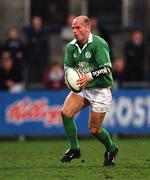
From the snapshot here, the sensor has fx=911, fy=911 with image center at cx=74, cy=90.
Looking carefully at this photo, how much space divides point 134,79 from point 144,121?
2539 millimetres

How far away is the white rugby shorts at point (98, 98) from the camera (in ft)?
45.0

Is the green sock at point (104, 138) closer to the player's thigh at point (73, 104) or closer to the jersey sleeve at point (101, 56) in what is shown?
the player's thigh at point (73, 104)

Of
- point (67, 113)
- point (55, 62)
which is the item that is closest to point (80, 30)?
point (67, 113)

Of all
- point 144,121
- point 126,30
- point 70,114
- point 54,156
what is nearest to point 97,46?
point 70,114

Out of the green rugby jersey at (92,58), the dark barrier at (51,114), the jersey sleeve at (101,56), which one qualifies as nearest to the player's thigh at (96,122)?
the green rugby jersey at (92,58)

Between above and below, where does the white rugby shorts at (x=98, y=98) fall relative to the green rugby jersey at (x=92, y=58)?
below

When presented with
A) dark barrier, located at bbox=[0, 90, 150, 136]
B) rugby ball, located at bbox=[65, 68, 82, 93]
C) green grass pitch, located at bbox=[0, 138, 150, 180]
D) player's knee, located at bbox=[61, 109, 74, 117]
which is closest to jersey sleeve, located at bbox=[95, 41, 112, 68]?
rugby ball, located at bbox=[65, 68, 82, 93]

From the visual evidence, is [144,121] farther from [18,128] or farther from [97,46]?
[97,46]

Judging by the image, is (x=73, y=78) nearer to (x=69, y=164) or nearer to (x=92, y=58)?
(x=92, y=58)

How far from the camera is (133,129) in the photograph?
874 inches

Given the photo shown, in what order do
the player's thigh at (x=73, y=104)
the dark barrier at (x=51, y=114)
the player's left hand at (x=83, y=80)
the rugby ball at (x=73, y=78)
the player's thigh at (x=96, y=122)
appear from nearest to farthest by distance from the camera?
the player's left hand at (x=83, y=80)
the rugby ball at (x=73, y=78)
the player's thigh at (x=96, y=122)
the player's thigh at (x=73, y=104)
the dark barrier at (x=51, y=114)

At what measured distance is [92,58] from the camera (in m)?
13.6

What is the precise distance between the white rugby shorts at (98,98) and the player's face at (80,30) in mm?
802

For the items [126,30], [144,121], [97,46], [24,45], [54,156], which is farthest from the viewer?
[126,30]
